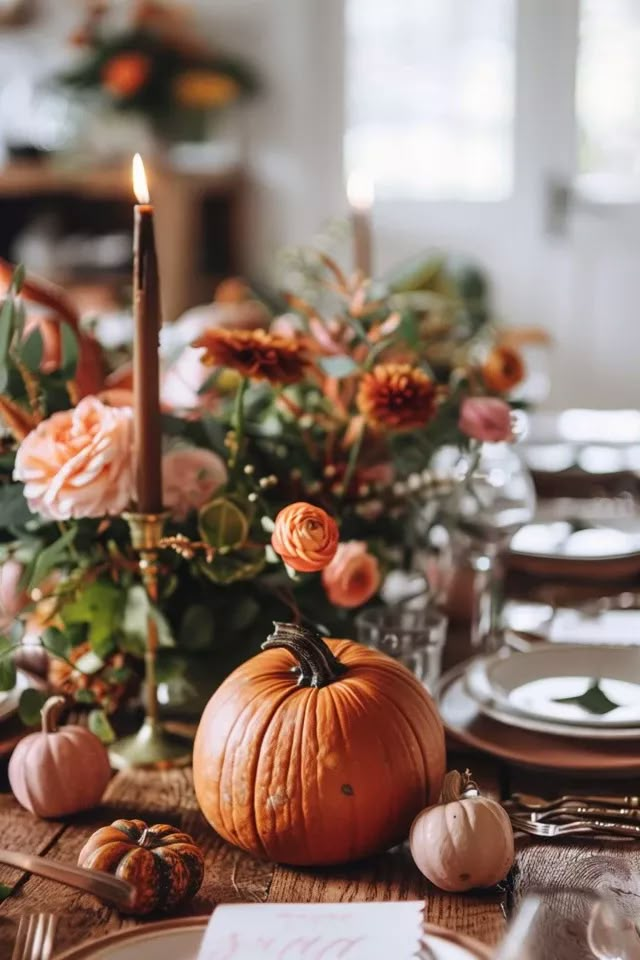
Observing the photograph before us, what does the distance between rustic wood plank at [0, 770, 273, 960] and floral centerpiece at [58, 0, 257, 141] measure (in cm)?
345

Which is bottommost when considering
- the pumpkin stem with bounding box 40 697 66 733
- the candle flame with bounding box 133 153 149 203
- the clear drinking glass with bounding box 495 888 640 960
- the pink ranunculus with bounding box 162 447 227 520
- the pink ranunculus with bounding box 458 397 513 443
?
the clear drinking glass with bounding box 495 888 640 960

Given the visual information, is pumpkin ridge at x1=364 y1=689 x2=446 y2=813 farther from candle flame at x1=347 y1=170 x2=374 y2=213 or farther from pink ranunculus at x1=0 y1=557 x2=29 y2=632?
candle flame at x1=347 y1=170 x2=374 y2=213

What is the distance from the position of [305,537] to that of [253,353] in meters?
0.22

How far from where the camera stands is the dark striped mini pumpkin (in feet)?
2.11

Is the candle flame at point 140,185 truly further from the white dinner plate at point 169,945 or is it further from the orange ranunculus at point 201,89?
the orange ranunculus at point 201,89

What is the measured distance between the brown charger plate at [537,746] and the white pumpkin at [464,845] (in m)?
0.15

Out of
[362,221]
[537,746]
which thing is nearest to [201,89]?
[362,221]

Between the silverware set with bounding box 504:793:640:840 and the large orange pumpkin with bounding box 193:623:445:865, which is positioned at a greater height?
the large orange pumpkin with bounding box 193:623:445:865

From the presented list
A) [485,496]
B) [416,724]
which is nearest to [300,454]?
[485,496]

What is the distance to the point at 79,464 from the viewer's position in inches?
32.4

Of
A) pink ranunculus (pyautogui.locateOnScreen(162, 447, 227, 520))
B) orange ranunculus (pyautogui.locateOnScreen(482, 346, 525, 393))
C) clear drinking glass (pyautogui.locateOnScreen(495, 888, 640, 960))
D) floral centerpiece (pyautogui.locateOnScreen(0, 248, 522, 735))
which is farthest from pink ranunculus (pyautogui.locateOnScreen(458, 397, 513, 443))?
clear drinking glass (pyautogui.locateOnScreen(495, 888, 640, 960))

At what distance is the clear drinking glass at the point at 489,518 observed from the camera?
1.08 meters

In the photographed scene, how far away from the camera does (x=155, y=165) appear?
3.93 metres

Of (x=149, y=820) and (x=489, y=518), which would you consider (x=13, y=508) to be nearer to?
(x=149, y=820)
